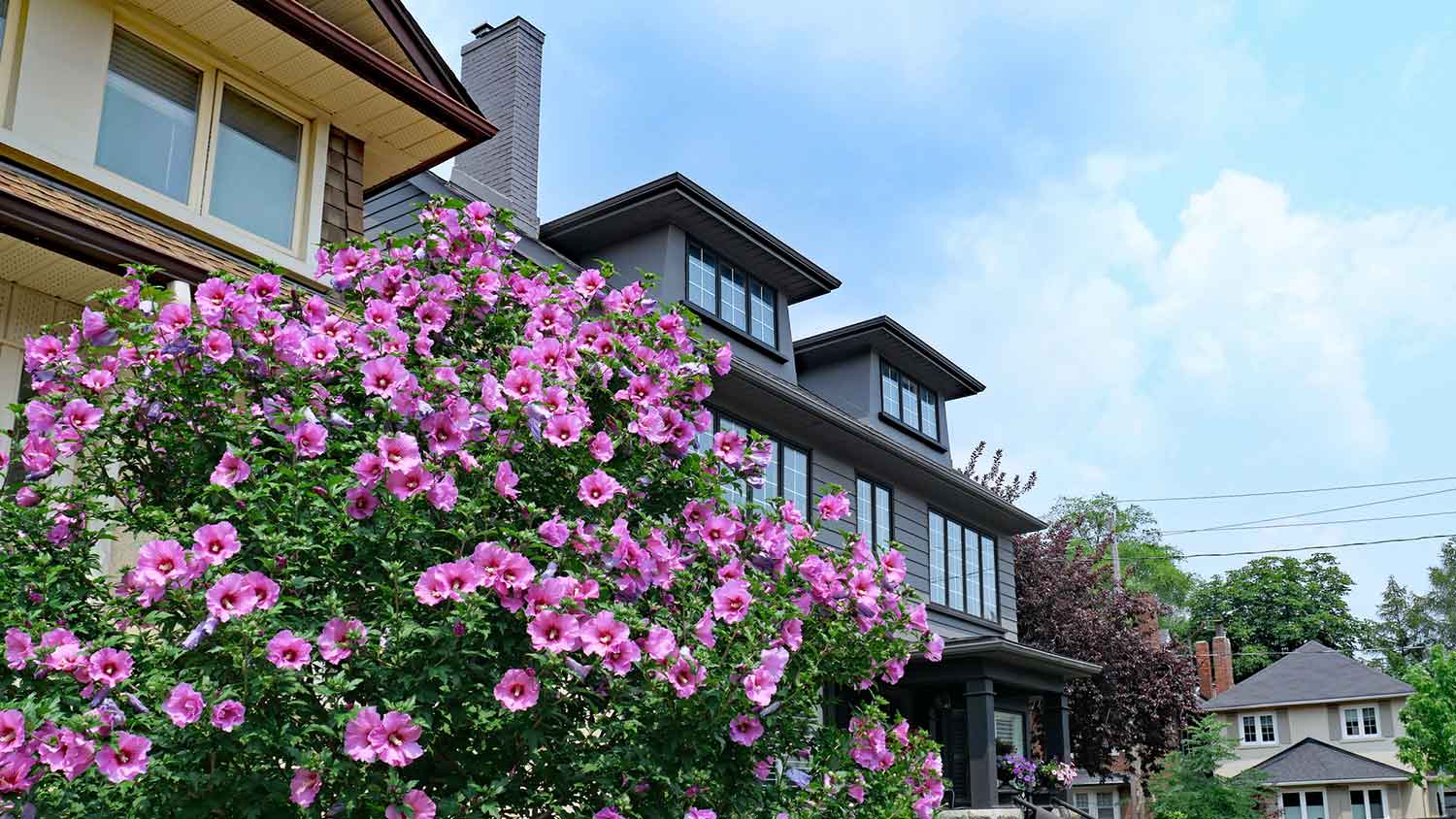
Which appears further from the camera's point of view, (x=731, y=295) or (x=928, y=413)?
(x=928, y=413)

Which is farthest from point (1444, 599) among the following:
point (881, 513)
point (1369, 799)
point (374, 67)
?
point (374, 67)

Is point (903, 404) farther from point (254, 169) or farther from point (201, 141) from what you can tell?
point (201, 141)

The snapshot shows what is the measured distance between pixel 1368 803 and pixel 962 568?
92.7 ft

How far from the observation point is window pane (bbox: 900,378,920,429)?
20.3m

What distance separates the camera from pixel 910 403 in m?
20.6

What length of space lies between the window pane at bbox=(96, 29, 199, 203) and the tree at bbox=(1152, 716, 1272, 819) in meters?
23.5

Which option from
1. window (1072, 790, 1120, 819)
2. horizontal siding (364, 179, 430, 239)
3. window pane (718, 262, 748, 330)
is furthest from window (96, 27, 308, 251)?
window (1072, 790, 1120, 819)

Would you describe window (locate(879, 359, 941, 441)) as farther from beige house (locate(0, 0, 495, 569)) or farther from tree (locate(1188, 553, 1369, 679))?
tree (locate(1188, 553, 1369, 679))

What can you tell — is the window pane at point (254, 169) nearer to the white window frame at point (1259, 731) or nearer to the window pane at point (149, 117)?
the window pane at point (149, 117)

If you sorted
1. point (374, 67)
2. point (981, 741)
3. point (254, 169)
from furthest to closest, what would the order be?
point (981, 741) → point (374, 67) → point (254, 169)

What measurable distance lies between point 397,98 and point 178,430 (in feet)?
19.6

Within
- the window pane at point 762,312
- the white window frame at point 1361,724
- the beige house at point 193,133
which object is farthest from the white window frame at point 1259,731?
the beige house at point 193,133

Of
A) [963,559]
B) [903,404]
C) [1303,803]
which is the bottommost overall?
[1303,803]

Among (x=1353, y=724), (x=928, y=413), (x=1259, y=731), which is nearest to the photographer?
(x=928, y=413)
